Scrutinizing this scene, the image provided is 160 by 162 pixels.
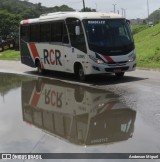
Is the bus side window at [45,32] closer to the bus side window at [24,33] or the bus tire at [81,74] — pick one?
the bus side window at [24,33]

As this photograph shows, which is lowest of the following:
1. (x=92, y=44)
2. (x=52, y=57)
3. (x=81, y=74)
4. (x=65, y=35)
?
(x=81, y=74)

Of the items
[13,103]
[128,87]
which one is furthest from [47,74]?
[13,103]

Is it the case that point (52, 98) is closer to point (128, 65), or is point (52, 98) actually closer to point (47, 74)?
point (128, 65)

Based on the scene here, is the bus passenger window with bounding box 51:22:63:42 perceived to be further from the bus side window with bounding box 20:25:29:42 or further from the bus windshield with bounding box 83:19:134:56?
the bus side window with bounding box 20:25:29:42

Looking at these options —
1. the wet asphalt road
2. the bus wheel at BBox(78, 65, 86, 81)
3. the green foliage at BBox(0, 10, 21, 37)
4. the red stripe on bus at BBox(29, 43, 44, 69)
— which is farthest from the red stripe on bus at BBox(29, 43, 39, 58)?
the green foliage at BBox(0, 10, 21, 37)

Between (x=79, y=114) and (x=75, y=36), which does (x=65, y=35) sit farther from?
(x=79, y=114)

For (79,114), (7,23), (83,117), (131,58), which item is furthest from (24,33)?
(7,23)

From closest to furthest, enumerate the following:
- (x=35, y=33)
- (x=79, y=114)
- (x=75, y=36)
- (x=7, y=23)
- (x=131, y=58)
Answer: (x=79, y=114), (x=131, y=58), (x=75, y=36), (x=35, y=33), (x=7, y=23)

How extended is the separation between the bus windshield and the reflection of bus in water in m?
2.21

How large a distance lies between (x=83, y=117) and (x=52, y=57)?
11.5 m

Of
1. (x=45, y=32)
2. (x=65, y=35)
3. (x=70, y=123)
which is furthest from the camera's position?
(x=45, y=32)

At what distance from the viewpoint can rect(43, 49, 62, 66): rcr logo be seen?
2118 centimetres

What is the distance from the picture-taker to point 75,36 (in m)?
19.1

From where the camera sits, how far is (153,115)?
34.3ft
